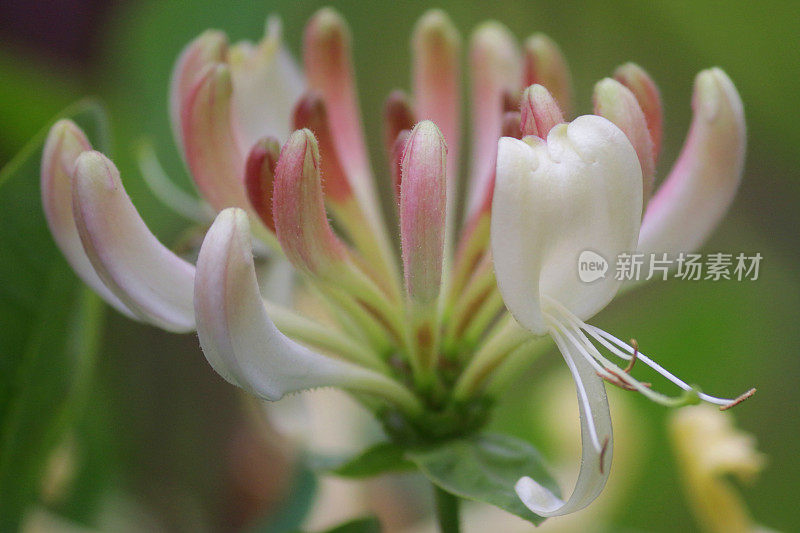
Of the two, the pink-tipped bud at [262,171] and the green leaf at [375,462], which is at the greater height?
the pink-tipped bud at [262,171]

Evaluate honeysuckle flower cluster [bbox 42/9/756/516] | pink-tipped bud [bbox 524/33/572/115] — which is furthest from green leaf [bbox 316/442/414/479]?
pink-tipped bud [bbox 524/33/572/115]

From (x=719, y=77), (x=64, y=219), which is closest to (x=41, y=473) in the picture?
(x=64, y=219)

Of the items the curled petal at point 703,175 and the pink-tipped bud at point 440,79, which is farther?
the pink-tipped bud at point 440,79

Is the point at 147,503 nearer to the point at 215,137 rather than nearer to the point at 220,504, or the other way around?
the point at 220,504

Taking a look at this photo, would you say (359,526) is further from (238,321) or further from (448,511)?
(238,321)

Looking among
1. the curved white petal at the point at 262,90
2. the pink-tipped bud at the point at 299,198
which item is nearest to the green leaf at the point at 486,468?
the pink-tipped bud at the point at 299,198

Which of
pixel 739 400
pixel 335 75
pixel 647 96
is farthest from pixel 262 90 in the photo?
pixel 739 400

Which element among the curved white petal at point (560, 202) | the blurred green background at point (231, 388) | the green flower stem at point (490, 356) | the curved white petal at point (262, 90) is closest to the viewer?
the curved white petal at point (560, 202)

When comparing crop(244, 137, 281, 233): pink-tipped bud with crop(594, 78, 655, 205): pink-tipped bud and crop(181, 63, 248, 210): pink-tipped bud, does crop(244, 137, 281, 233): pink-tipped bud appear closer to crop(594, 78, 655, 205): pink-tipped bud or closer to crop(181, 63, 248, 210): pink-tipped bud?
crop(181, 63, 248, 210): pink-tipped bud

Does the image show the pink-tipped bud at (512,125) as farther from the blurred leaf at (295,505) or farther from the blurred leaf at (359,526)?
the blurred leaf at (295,505)
